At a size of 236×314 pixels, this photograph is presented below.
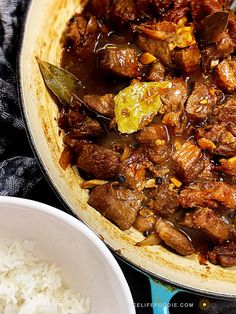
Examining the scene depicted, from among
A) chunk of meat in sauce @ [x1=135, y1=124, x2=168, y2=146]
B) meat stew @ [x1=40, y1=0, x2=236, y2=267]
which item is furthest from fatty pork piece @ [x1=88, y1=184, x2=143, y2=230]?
chunk of meat in sauce @ [x1=135, y1=124, x2=168, y2=146]

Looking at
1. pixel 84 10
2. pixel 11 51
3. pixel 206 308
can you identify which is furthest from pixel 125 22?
pixel 206 308

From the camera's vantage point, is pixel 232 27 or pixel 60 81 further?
pixel 232 27

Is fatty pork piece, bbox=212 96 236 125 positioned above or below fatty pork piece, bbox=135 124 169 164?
above

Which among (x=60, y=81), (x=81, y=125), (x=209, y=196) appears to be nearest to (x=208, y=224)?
(x=209, y=196)

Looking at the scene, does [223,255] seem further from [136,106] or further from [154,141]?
[136,106]

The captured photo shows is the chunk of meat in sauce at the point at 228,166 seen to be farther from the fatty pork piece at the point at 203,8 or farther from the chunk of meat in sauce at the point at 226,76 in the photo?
the fatty pork piece at the point at 203,8

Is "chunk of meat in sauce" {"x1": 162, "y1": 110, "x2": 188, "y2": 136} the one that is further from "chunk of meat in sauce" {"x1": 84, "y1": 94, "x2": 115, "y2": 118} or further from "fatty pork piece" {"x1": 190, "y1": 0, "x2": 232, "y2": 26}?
"fatty pork piece" {"x1": 190, "y1": 0, "x2": 232, "y2": 26}

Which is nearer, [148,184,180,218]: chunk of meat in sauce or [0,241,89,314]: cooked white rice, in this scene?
[0,241,89,314]: cooked white rice
